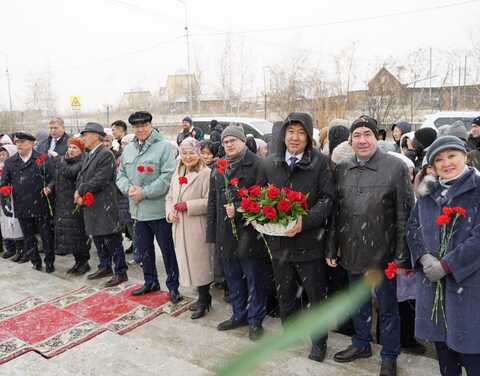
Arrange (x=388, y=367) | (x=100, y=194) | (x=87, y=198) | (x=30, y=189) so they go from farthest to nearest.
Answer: (x=30, y=189)
(x=100, y=194)
(x=87, y=198)
(x=388, y=367)

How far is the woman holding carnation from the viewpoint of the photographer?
8.77 ft

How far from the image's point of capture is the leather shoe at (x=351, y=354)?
372 cm

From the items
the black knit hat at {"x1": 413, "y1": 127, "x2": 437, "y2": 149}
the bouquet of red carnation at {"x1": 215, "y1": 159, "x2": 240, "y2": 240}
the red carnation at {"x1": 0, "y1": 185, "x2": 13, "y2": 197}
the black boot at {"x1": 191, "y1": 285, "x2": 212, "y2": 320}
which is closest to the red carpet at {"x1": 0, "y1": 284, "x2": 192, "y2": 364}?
the black boot at {"x1": 191, "y1": 285, "x2": 212, "y2": 320}

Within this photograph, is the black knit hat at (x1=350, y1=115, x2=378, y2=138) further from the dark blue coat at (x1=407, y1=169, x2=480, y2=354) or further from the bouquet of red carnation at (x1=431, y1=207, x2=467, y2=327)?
the bouquet of red carnation at (x1=431, y1=207, x2=467, y2=327)

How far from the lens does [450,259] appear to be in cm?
270

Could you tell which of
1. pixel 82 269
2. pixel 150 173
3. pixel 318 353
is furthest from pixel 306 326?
pixel 82 269

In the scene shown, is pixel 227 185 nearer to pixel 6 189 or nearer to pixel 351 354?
pixel 351 354

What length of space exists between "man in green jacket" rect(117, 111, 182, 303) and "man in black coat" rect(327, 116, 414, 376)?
231cm

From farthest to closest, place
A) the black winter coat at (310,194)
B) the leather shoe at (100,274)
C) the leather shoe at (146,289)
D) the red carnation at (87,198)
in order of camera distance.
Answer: the leather shoe at (100,274) → the red carnation at (87,198) → the leather shoe at (146,289) → the black winter coat at (310,194)

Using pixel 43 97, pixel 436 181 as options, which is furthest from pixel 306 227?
pixel 43 97

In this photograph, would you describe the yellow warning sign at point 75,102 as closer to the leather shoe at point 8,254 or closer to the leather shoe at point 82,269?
the leather shoe at point 8,254

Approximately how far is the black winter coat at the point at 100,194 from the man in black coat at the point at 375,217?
10.9 feet

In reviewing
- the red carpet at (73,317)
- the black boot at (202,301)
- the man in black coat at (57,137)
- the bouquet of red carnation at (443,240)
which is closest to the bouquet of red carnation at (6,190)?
the man in black coat at (57,137)

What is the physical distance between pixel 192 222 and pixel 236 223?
0.68 metres
